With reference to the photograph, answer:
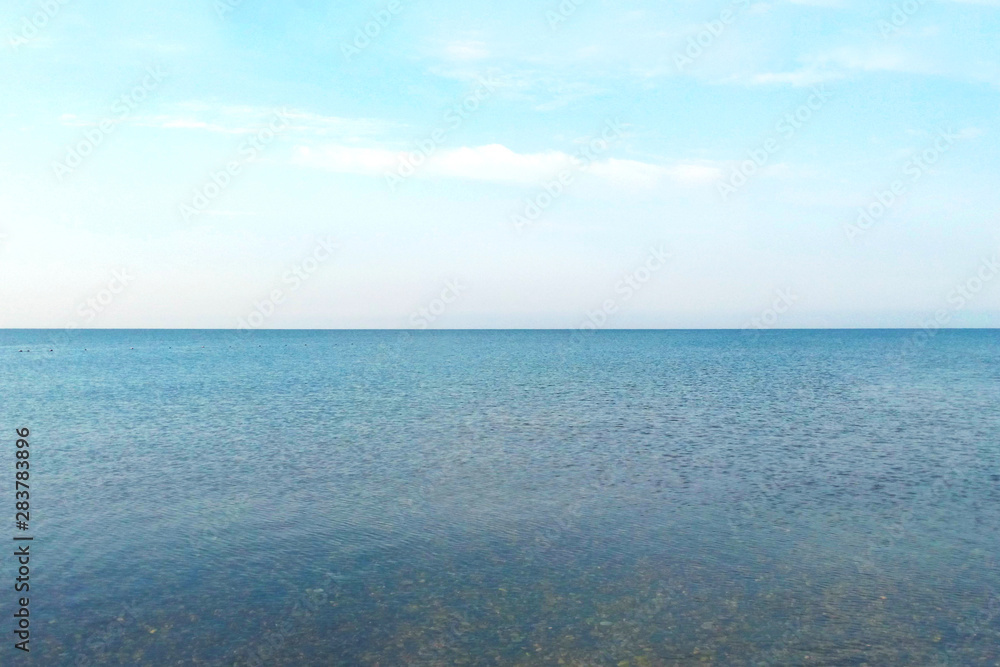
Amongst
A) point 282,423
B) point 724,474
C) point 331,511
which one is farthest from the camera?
point 282,423

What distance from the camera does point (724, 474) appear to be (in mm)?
33375

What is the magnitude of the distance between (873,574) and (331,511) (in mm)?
18483

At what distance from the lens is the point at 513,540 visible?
23.6 meters

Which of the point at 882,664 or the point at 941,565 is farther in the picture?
the point at 941,565

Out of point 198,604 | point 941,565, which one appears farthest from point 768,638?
point 198,604

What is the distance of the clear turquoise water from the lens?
16.5 metres

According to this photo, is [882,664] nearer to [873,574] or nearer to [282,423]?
[873,574]

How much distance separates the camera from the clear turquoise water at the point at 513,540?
1650 cm

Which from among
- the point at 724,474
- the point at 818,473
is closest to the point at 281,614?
the point at 724,474

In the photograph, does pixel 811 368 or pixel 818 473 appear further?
pixel 811 368

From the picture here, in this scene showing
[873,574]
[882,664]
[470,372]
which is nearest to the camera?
[882,664]

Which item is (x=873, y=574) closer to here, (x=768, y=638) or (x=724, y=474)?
(x=768, y=638)

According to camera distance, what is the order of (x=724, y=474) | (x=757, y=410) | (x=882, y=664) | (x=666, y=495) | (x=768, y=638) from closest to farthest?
1. (x=882, y=664)
2. (x=768, y=638)
3. (x=666, y=495)
4. (x=724, y=474)
5. (x=757, y=410)

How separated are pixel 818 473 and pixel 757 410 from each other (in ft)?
80.0
